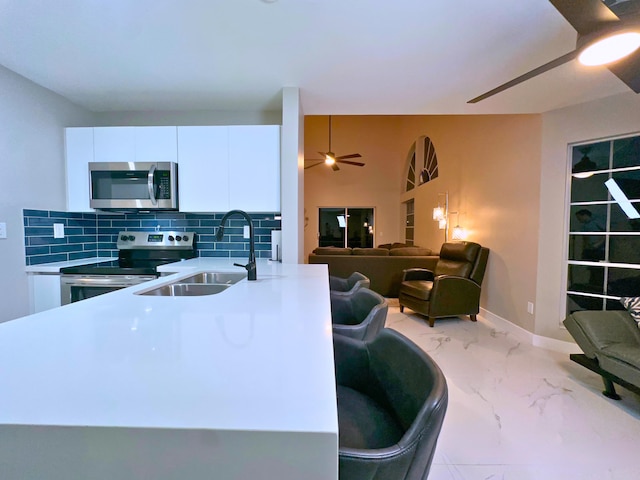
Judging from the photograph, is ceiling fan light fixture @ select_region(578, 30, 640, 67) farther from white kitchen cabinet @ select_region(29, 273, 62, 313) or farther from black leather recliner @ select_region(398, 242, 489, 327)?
white kitchen cabinet @ select_region(29, 273, 62, 313)

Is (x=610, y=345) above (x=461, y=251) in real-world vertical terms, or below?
below

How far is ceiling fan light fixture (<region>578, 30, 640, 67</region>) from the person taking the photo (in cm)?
128

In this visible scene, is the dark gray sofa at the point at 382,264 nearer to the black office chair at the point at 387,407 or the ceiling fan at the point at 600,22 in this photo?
the ceiling fan at the point at 600,22

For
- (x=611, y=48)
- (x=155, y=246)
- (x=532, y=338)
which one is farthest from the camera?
(x=532, y=338)

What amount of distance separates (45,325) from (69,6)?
164 centimetres

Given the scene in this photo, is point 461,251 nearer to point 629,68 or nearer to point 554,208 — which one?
point 554,208

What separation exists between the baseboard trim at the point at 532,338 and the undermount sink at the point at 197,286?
303 centimetres

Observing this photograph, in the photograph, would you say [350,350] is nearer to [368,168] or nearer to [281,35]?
[281,35]

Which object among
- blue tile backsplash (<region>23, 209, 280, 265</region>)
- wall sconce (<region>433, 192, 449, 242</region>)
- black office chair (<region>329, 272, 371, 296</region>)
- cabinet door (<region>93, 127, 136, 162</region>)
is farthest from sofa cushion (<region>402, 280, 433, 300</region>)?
cabinet door (<region>93, 127, 136, 162</region>)

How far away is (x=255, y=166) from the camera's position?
248 cm

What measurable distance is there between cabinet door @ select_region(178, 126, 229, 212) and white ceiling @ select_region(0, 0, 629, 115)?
37 cm

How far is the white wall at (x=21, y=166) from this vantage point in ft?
6.70

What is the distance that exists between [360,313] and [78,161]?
2650 millimetres

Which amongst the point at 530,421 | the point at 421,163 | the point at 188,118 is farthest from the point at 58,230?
the point at 421,163
